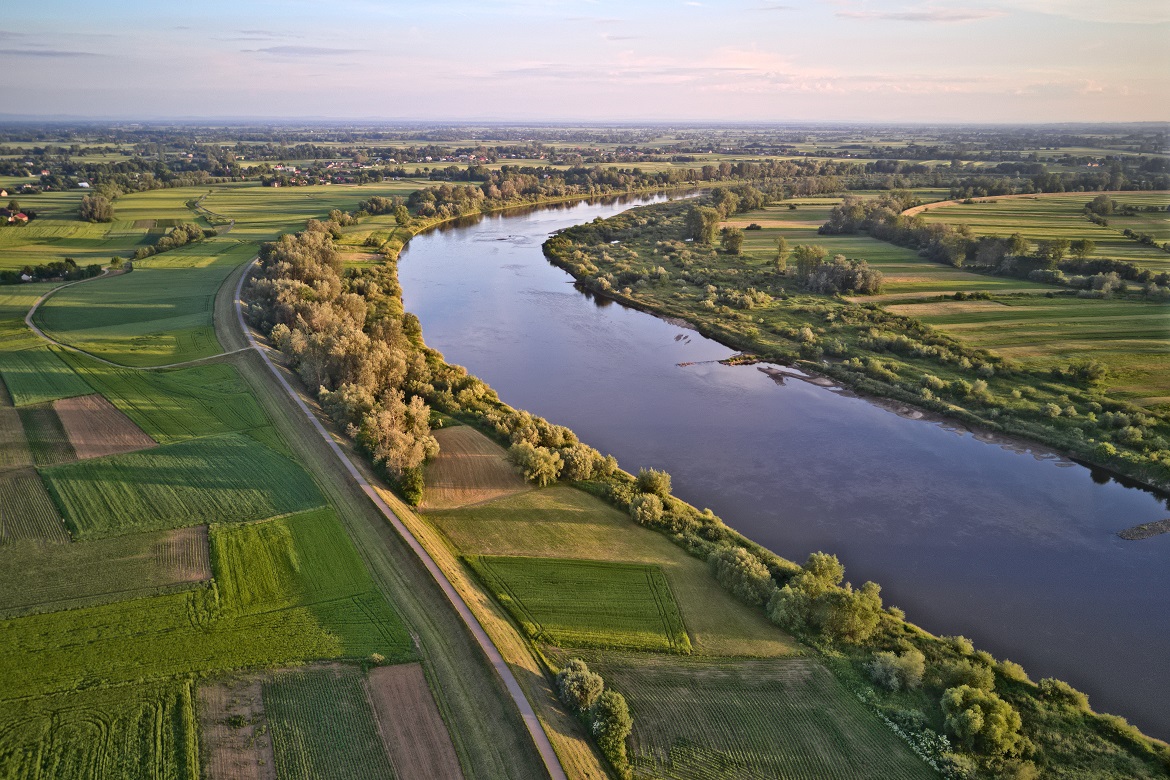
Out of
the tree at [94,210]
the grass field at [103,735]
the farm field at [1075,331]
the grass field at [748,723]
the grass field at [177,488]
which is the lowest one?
the grass field at [748,723]

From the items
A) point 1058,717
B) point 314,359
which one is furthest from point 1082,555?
point 314,359

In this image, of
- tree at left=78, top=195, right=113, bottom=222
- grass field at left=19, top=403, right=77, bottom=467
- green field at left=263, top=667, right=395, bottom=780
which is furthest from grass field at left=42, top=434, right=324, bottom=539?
tree at left=78, top=195, right=113, bottom=222

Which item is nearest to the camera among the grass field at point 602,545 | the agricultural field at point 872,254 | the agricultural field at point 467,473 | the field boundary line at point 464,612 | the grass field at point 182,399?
the field boundary line at point 464,612

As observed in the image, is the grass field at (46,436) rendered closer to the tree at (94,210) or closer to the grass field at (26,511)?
the grass field at (26,511)

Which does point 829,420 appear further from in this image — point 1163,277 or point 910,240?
point 910,240

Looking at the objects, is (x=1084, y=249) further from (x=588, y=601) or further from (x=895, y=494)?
(x=588, y=601)

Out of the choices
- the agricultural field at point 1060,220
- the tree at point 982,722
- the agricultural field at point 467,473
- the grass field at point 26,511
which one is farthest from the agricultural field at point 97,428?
the agricultural field at point 1060,220

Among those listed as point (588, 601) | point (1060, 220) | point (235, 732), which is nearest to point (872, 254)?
point (1060, 220)
